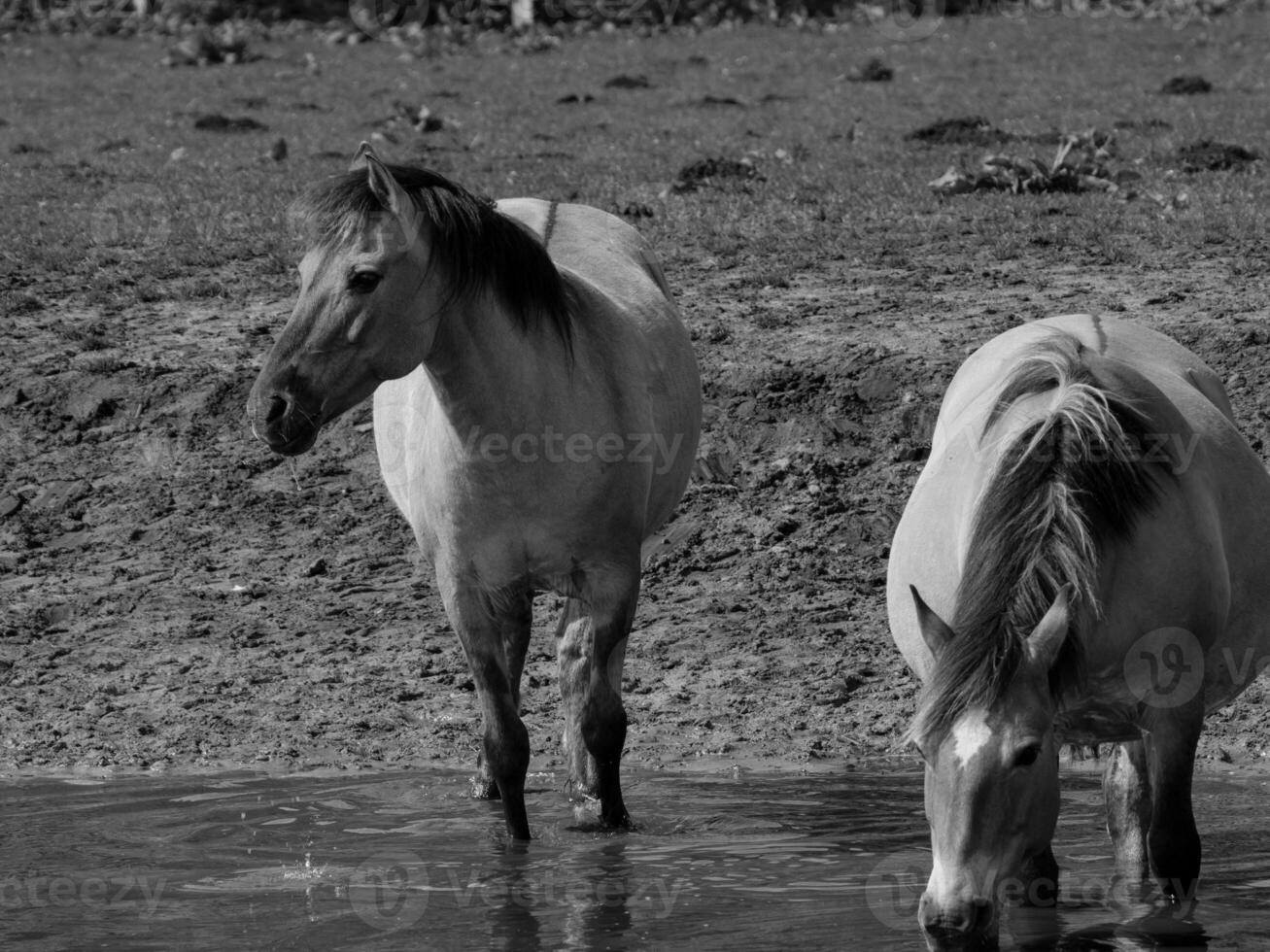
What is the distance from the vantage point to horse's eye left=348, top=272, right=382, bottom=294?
5.06 metres

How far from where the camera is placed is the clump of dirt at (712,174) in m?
12.2

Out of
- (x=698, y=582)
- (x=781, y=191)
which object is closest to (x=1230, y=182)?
(x=781, y=191)

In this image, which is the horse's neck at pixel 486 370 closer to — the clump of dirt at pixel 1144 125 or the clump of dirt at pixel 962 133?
the clump of dirt at pixel 962 133

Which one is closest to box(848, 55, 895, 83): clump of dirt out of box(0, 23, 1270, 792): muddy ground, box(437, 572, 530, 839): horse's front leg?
box(0, 23, 1270, 792): muddy ground

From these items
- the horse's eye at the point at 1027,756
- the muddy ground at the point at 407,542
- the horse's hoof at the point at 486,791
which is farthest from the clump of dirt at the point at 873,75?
the horse's eye at the point at 1027,756

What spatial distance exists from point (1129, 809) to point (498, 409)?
2059 millimetres

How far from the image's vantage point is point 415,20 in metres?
25.6

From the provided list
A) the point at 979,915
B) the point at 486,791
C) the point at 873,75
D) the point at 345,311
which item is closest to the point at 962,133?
the point at 873,75

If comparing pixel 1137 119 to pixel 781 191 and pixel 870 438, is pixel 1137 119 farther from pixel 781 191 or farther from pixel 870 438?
pixel 870 438

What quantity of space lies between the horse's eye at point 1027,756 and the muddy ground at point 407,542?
2.91 meters

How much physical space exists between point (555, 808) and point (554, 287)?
6.00 feet

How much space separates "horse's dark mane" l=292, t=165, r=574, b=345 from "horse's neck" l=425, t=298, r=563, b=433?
55 mm

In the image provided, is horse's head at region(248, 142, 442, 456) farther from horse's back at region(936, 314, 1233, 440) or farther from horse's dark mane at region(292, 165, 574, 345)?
horse's back at region(936, 314, 1233, 440)
